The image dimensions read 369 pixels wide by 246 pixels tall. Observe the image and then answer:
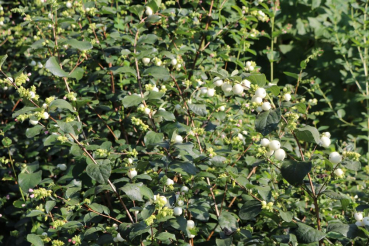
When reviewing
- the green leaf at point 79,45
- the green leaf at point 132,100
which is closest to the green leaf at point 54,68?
the green leaf at point 79,45

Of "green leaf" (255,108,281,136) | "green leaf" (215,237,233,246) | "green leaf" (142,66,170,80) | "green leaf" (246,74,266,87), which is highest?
"green leaf" (246,74,266,87)

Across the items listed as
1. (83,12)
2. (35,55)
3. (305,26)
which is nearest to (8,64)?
(35,55)

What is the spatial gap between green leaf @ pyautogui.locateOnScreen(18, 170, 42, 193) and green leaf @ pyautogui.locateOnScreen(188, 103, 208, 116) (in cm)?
77

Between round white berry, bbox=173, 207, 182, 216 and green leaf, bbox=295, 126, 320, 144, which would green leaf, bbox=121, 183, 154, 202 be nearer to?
round white berry, bbox=173, 207, 182, 216

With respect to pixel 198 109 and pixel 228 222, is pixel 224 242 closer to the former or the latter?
pixel 228 222

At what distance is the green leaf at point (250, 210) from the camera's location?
5.18ft

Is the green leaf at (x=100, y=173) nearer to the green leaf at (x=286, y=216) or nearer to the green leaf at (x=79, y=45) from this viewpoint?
the green leaf at (x=79, y=45)

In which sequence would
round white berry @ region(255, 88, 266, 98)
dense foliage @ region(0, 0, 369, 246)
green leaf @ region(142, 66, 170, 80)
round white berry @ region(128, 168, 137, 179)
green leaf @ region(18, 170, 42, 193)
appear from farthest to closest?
green leaf @ region(142, 66, 170, 80)
green leaf @ region(18, 170, 42, 193)
round white berry @ region(128, 168, 137, 179)
dense foliage @ region(0, 0, 369, 246)
round white berry @ region(255, 88, 266, 98)

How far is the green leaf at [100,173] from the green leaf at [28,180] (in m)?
0.39

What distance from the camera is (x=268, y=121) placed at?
1398mm

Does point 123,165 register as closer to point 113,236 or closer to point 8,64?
point 113,236

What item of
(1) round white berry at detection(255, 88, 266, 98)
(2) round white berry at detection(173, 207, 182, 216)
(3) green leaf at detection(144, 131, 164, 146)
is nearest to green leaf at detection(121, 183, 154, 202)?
(2) round white berry at detection(173, 207, 182, 216)

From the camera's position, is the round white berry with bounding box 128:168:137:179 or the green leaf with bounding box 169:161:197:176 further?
the round white berry with bounding box 128:168:137:179

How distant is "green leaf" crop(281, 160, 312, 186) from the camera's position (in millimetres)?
1396
